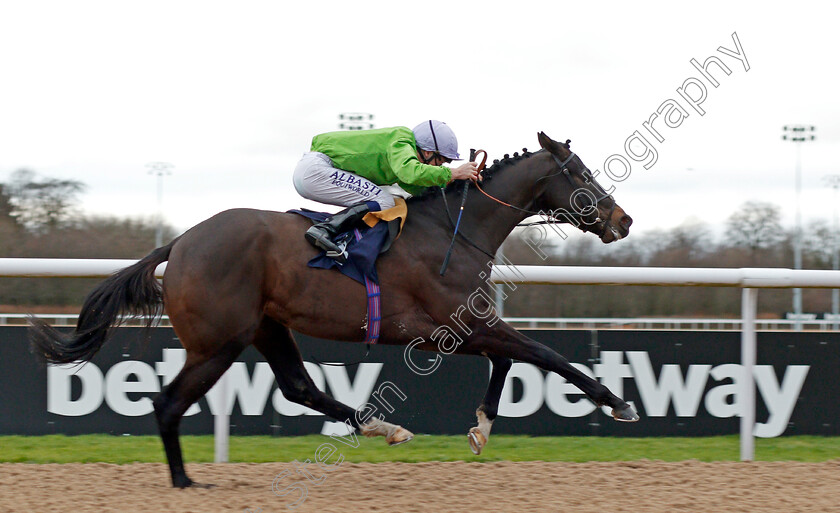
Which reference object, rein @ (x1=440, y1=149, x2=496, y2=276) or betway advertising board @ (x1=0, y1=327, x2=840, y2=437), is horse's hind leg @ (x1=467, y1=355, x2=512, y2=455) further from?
betway advertising board @ (x1=0, y1=327, x2=840, y2=437)

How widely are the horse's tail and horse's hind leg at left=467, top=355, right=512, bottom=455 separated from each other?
1907 millimetres

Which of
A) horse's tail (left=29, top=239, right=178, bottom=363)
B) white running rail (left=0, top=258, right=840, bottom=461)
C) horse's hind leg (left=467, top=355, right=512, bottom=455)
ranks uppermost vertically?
white running rail (left=0, top=258, right=840, bottom=461)

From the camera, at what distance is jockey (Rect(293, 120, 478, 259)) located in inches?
181

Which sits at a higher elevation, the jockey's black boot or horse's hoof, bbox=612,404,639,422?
the jockey's black boot

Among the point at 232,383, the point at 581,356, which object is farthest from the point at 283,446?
the point at 581,356

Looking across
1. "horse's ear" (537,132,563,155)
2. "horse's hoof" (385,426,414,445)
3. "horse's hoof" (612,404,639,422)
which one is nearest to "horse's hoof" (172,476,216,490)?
"horse's hoof" (385,426,414,445)

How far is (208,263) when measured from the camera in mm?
4422

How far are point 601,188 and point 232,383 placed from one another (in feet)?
9.21

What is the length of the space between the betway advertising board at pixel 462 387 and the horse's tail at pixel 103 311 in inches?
42.5

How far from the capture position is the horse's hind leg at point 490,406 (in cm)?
460

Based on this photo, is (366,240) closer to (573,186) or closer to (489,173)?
(489,173)

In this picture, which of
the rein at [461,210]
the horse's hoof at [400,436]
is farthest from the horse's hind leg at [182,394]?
the rein at [461,210]

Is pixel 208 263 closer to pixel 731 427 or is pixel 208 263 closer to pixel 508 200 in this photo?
pixel 508 200

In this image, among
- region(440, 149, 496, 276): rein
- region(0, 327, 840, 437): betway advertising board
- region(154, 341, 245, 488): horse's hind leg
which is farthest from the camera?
region(0, 327, 840, 437): betway advertising board
